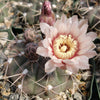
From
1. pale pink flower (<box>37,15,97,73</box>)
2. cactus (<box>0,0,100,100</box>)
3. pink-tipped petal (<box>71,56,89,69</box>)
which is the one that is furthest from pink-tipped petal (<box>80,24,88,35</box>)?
cactus (<box>0,0,100,100</box>)

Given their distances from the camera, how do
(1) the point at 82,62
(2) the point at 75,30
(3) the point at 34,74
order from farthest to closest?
(3) the point at 34,74
(2) the point at 75,30
(1) the point at 82,62

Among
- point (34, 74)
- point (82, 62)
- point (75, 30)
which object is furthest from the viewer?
point (34, 74)

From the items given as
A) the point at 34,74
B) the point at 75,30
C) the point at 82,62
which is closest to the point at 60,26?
the point at 75,30

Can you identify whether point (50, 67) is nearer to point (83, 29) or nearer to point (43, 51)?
point (43, 51)

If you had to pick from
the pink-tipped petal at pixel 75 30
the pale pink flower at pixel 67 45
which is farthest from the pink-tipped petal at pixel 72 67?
the pink-tipped petal at pixel 75 30

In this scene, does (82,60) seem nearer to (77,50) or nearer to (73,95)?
(77,50)

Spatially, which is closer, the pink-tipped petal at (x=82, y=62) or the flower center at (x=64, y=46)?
the pink-tipped petal at (x=82, y=62)

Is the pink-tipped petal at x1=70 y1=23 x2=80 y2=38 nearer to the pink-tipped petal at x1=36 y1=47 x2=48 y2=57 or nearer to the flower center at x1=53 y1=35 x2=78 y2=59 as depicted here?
the flower center at x1=53 y1=35 x2=78 y2=59

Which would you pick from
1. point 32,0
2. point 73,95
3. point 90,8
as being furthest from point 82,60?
point 32,0

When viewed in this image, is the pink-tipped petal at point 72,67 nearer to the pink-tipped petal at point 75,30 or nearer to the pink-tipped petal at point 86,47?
the pink-tipped petal at point 86,47
